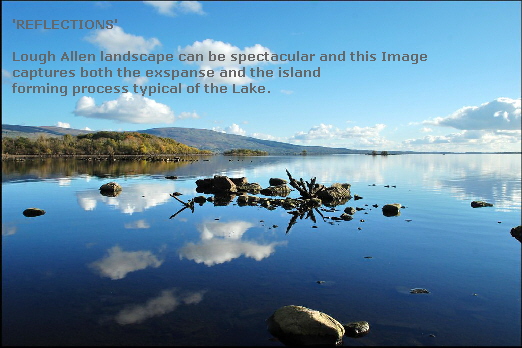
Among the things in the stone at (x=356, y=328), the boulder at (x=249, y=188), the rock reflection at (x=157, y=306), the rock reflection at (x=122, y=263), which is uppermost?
the boulder at (x=249, y=188)

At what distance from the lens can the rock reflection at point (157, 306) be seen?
1227cm

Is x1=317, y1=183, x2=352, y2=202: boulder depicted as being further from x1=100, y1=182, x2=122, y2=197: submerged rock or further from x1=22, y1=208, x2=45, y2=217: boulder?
x1=22, y1=208, x2=45, y2=217: boulder

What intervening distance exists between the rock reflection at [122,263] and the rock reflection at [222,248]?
179cm

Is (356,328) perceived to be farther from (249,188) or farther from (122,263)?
(249,188)

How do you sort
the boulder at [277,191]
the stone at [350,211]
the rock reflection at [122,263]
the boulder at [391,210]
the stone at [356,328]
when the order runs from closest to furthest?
the stone at [356,328]
the rock reflection at [122,263]
the boulder at [391,210]
the stone at [350,211]
the boulder at [277,191]

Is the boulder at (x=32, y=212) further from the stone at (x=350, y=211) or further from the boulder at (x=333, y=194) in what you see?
the boulder at (x=333, y=194)

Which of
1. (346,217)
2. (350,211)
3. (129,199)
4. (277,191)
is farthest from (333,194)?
(129,199)

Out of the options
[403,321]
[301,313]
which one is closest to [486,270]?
[403,321]

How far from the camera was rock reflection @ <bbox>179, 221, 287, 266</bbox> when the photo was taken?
19.2 m

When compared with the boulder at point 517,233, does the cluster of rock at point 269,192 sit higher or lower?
higher

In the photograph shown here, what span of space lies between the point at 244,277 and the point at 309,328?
573cm

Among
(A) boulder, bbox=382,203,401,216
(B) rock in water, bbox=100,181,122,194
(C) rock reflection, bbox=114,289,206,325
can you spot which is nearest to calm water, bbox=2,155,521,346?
(C) rock reflection, bbox=114,289,206,325

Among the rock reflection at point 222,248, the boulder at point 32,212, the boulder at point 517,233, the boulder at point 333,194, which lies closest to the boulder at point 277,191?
the boulder at point 333,194

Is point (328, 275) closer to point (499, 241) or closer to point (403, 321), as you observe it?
point (403, 321)
